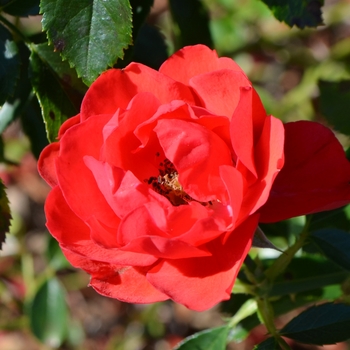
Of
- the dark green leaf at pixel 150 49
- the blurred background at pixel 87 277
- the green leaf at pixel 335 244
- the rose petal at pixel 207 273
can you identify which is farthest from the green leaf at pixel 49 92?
the blurred background at pixel 87 277

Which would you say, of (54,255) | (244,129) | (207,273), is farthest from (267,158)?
(54,255)

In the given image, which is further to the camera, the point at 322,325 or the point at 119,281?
the point at 322,325

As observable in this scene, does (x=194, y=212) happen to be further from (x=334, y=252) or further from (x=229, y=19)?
(x=229, y=19)

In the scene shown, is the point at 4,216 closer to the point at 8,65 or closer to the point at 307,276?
the point at 8,65

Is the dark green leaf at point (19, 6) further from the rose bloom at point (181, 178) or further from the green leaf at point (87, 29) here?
the rose bloom at point (181, 178)

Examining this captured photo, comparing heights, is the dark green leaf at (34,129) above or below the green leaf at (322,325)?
above
